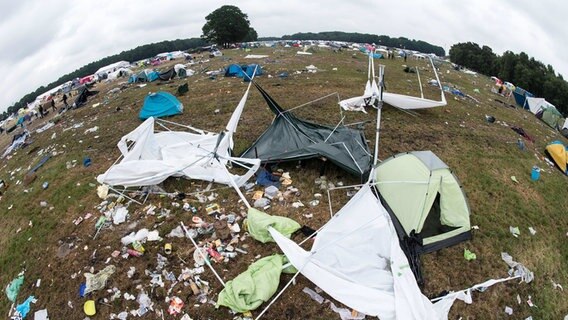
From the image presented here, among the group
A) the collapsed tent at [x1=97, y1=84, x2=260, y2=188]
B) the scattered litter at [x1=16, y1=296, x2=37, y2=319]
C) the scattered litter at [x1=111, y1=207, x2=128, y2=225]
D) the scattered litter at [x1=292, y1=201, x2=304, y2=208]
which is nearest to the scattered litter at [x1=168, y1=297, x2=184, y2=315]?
the scattered litter at [x1=16, y1=296, x2=37, y2=319]

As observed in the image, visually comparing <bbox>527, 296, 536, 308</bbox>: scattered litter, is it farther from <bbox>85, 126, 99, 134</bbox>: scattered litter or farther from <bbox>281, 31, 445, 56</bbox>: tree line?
<bbox>281, 31, 445, 56</bbox>: tree line

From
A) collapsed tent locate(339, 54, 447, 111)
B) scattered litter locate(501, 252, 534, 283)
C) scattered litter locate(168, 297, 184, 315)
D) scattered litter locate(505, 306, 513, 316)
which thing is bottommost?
scattered litter locate(168, 297, 184, 315)

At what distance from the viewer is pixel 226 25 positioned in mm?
46594

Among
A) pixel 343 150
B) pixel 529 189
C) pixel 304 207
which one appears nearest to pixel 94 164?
pixel 304 207

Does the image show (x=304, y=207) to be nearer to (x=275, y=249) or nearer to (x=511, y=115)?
(x=275, y=249)

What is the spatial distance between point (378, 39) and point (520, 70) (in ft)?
219

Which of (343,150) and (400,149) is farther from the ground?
(343,150)

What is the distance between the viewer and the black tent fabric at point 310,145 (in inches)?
306

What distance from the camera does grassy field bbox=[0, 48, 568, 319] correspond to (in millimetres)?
5484

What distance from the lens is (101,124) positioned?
13508 millimetres

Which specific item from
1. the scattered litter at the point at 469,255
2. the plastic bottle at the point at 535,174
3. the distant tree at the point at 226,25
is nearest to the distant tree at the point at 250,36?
the distant tree at the point at 226,25

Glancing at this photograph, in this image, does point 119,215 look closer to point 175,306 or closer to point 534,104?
point 175,306

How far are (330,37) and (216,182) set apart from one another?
374 feet

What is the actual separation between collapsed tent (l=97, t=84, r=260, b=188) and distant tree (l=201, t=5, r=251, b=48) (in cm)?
4200
